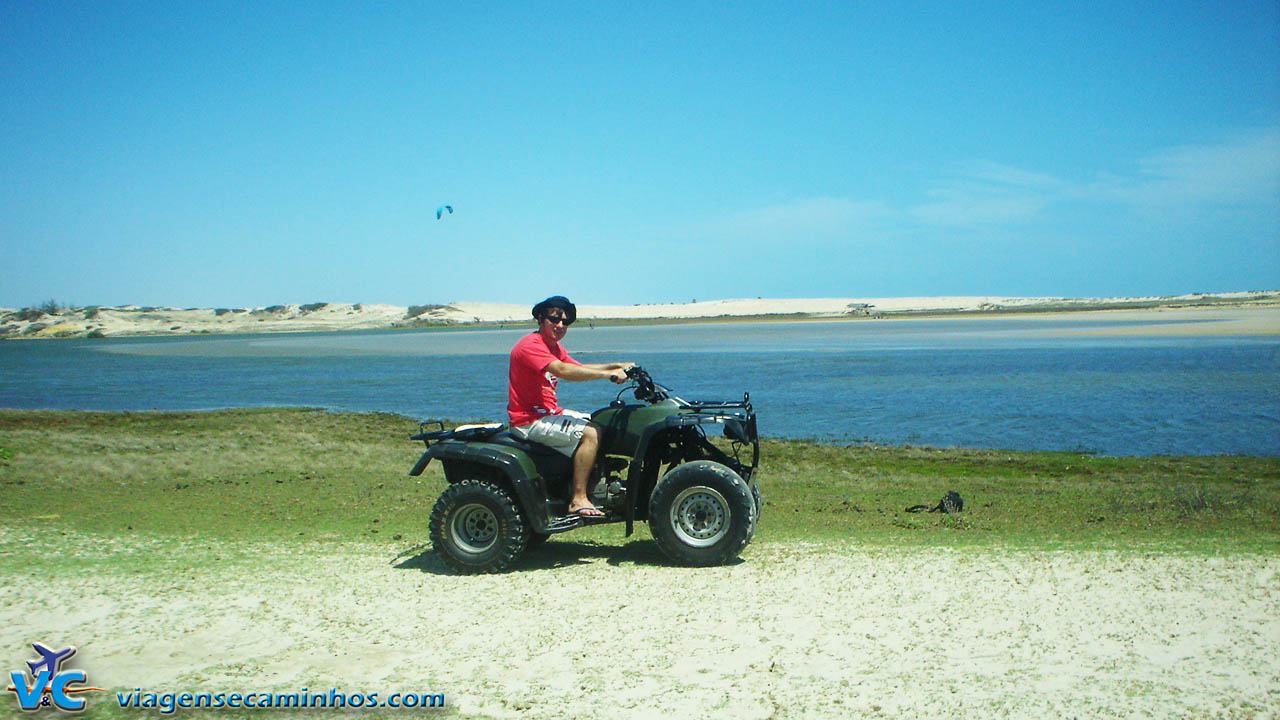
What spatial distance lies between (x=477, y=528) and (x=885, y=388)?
2642 cm

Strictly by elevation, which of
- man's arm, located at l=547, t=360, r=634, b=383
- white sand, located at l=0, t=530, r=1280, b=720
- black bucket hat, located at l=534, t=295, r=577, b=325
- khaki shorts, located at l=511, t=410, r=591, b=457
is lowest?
white sand, located at l=0, t=530, r=1280, b=720

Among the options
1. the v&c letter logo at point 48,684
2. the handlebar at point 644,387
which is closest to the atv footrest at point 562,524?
the handlebar at point 644,387

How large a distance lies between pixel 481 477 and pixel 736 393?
2301 centimetres

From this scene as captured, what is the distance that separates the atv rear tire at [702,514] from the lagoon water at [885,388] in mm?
13256

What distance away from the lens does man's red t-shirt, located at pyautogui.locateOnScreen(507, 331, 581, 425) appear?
24.8 ft

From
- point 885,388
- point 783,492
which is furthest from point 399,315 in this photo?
point 783,492

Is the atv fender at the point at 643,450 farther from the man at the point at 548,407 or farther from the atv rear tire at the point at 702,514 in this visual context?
the man at the point at 548,407

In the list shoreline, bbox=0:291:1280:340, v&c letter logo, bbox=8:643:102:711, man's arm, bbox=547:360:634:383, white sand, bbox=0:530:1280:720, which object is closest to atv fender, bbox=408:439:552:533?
white sand, bbox=0:530:1280:720

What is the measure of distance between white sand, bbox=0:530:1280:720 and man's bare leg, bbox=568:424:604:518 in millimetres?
481

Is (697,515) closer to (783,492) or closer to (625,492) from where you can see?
(625,492)

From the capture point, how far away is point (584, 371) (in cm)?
720

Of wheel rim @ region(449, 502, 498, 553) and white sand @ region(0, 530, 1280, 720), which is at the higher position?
wheel rim @ region(449, 502, 498, 553)

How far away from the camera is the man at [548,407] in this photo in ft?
24.9

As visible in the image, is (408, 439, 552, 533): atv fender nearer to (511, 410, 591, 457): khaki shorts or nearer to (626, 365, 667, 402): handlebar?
(511, 410, 591, 457): khaki shorts
